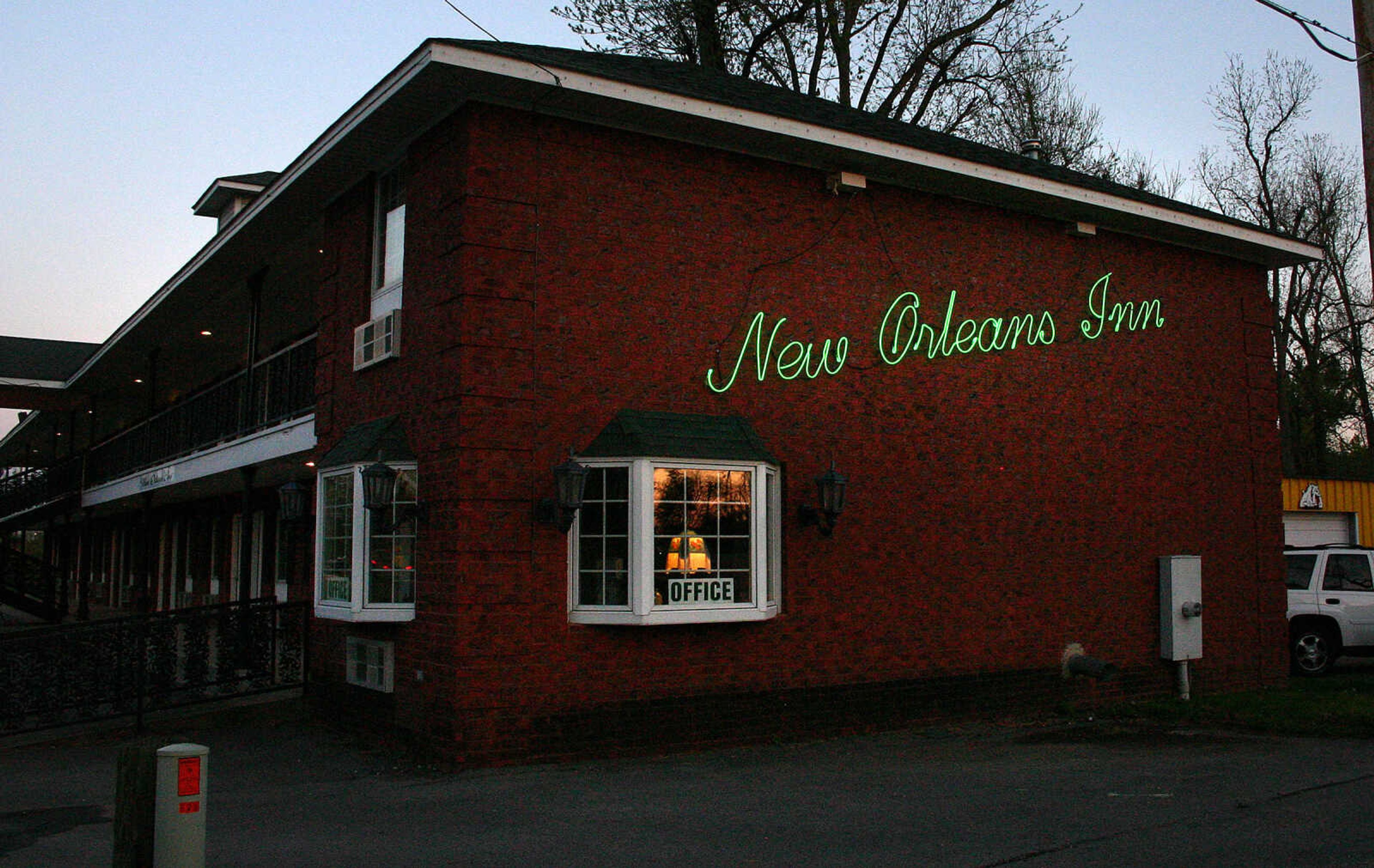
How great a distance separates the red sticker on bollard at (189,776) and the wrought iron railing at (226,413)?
9.07m

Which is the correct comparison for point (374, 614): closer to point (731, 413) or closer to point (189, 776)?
point (731, 413)

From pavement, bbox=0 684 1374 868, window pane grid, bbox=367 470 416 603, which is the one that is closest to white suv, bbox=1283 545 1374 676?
pavement, bbox=0 684 1374 868

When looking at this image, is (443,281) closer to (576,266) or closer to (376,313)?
(576,266)

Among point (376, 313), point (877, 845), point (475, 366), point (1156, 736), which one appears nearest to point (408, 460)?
point (475, 366)

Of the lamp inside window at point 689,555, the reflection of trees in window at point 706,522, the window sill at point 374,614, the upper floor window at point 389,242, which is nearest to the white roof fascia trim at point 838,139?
the upper floor window at point 389,242

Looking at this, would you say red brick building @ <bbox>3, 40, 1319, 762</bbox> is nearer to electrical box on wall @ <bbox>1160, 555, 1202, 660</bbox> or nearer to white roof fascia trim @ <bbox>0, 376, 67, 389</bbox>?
electrical box on wall @ <bbox>1160, 555, 1202, 660</bbox>

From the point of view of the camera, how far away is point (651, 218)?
1151 centimetres

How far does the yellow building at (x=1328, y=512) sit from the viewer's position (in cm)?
2527

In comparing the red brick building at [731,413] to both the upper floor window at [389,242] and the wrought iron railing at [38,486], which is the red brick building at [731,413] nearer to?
the upper floor window at [389,242]

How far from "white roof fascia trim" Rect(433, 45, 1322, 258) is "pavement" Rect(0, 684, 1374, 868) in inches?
226

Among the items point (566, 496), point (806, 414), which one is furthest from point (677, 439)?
point (806, 414)

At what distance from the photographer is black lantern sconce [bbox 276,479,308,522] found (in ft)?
43.0

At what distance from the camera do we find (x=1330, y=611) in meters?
17.7

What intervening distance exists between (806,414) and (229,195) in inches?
568
